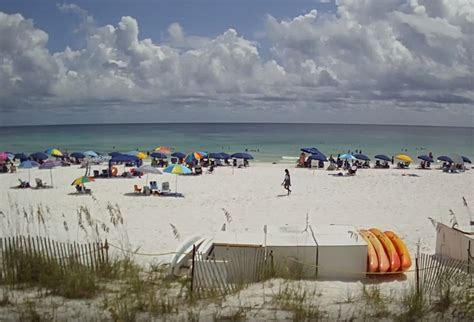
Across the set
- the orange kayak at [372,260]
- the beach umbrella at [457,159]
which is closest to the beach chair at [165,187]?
the orange kayak at [372,260]

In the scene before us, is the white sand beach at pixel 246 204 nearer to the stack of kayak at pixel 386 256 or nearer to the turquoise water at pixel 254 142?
the stack of kayak at pixel 386 256

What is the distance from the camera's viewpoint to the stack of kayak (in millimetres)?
6961

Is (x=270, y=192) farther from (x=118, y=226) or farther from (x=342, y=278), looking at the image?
(x=342, y=278)

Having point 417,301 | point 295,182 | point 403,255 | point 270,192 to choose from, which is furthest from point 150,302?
point 295,182

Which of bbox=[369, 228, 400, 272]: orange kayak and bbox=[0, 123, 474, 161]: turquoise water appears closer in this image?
bbox=[369, 228, 400, 272]: orange kayak

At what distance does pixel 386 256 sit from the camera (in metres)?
7.19

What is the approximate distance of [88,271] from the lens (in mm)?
5828

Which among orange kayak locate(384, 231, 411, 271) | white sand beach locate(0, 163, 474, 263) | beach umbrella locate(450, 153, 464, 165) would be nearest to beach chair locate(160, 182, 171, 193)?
white sand beach locate(0, 163, 474, 263)

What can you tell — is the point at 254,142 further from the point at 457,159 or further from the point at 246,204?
the point at 246,204

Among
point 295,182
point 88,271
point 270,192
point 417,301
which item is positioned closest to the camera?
point 417,301

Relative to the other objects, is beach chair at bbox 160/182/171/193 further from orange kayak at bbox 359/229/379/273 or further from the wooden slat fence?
orange kayak at bbox 359/229/379/273

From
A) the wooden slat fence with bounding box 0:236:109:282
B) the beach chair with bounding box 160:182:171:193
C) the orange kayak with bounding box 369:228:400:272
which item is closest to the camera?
the wooden slat fence with bounding box 0:236:109:282

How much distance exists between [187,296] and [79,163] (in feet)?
80.2

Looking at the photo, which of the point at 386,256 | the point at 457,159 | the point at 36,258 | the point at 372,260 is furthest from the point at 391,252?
the point at 457,159
